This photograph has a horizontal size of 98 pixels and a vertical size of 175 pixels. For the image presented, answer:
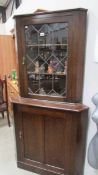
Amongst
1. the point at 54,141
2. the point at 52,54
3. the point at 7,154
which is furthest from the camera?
the point at 7,154

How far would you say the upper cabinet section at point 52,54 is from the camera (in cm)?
154

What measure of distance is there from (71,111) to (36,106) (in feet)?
1.23

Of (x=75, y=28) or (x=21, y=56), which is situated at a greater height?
(x=75, y=28)

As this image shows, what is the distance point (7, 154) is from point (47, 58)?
155cm

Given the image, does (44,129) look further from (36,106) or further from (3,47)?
(3,47)

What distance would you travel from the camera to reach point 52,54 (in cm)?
171

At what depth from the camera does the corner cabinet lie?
62.3 inches

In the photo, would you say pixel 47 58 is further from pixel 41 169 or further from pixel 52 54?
pixel 41 169

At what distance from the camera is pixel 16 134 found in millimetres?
2025

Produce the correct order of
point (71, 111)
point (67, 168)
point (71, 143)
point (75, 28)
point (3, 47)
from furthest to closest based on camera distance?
point (3, 47) < point (67, 168) < point (71, 143) < point (71, 111) < point (75, 28)

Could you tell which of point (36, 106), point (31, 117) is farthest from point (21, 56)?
point (31, 117)

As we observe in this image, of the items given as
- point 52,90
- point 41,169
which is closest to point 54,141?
point 41,169

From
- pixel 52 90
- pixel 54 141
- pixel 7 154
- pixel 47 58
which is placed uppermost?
pixel 47 58

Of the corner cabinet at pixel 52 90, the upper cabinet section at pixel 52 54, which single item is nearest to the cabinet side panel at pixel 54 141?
the corner cabinet at pixel 52 90
